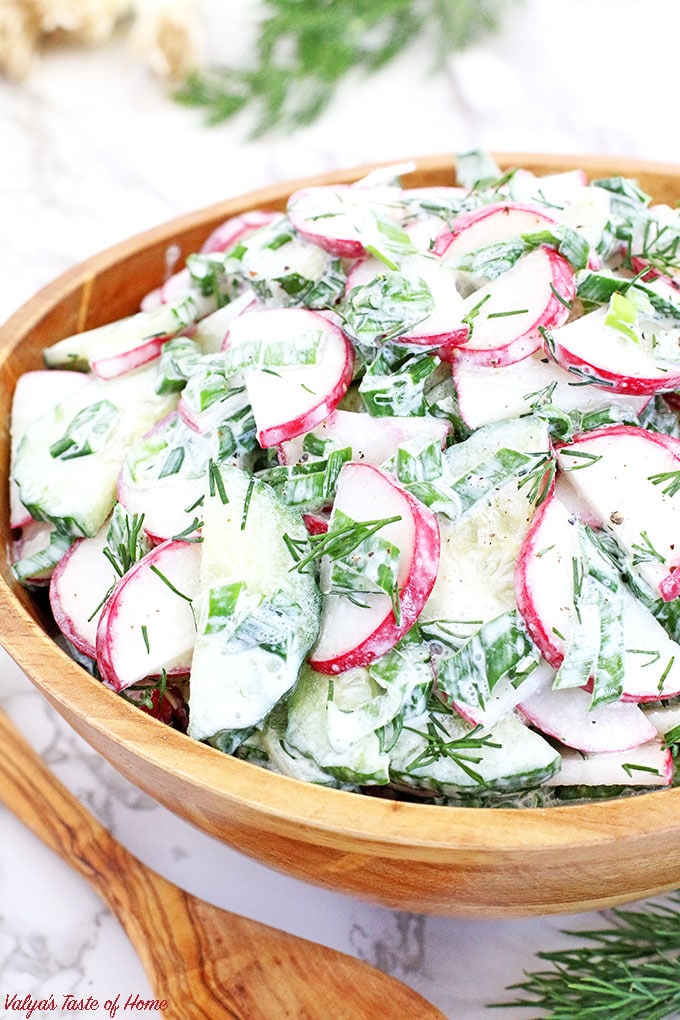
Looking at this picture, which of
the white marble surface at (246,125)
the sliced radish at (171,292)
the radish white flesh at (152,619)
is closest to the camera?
the radish white flesh at (152,619)

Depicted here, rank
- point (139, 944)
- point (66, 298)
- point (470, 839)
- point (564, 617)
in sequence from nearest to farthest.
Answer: point (470, 839) → point (564, 617) → point (139, 944) → point (66, 298)

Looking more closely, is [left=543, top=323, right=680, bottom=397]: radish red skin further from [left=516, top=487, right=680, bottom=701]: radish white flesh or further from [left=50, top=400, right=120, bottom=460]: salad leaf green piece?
[left=50, top=400, right=120, bottom=460]: salad leaf green piece

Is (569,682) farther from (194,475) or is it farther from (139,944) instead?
(139,944)

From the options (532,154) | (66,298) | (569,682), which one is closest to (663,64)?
(532,154)

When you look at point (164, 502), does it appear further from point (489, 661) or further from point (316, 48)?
point (316, 48)

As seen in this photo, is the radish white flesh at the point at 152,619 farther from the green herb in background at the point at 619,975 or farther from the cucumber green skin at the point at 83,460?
the green herb in background at the point at 619,975

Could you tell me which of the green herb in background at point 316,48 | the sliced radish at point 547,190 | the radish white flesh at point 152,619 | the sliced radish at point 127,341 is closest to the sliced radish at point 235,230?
the sliced radish at point 127,341

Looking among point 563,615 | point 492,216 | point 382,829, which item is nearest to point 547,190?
point 492,216
